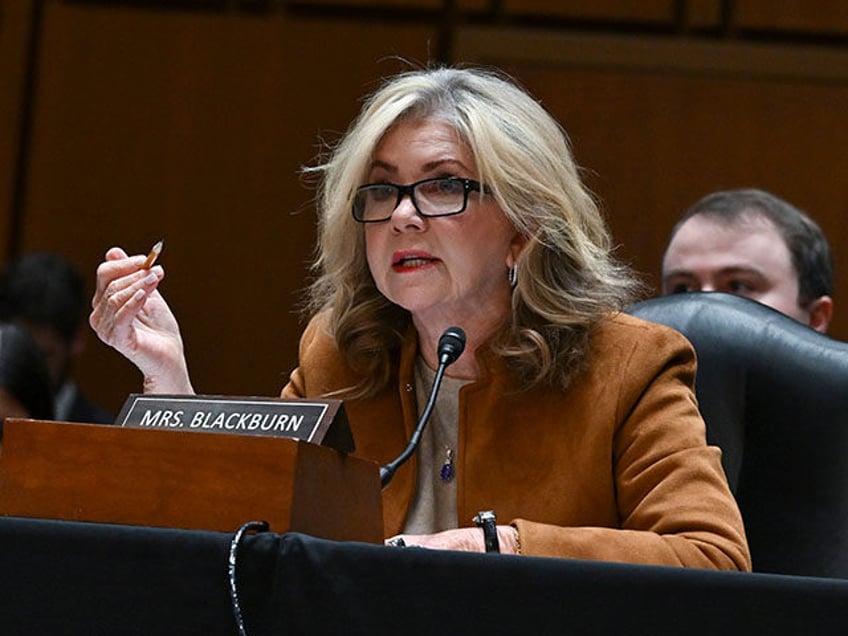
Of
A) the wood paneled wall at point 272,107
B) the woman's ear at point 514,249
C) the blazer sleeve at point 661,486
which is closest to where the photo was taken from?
the blazer sleeve at point 661,486

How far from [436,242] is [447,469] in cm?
31

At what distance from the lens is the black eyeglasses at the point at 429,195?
2008 millimetres

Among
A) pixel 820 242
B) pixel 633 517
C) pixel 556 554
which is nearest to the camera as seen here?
pixel 556 554

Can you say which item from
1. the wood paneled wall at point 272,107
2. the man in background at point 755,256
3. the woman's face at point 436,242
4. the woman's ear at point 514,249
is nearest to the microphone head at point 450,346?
the woman's face at point 436,242

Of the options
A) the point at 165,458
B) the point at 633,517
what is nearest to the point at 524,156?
the point at 633,517

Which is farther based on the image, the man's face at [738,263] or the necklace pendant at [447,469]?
the man's face at [738,263]

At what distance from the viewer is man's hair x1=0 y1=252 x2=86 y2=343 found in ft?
12.7

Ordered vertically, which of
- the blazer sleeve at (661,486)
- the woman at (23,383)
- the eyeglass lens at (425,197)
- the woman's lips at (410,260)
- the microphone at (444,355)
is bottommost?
the woman at (23,383)

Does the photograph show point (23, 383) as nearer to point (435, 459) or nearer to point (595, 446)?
point (435, 459)

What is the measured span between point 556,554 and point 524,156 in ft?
2.02

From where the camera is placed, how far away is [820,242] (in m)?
2.86

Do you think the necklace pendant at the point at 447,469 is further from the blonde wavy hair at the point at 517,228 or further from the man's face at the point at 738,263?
the man's face at the point at 738,263

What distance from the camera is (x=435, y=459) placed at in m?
2.05

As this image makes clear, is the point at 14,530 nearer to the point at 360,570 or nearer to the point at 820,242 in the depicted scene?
the point at 360,570
